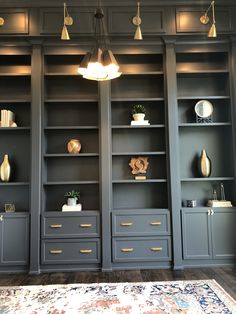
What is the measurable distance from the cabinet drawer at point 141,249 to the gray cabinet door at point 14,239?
1147mm

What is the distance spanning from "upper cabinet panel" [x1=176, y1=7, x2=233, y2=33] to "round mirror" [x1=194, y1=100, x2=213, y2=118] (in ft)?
3.10

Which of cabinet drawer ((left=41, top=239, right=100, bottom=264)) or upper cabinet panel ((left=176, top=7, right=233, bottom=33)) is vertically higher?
upper cabinet panel ((left=176, top=7, right=233, bottom=33))

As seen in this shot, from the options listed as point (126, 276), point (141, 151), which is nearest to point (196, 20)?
point (141, 151)

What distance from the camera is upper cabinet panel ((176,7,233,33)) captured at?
3.57 metres

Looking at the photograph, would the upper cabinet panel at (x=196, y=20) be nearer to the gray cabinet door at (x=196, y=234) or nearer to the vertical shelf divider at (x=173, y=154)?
the vertical shelf divider at (x=173, y=154)

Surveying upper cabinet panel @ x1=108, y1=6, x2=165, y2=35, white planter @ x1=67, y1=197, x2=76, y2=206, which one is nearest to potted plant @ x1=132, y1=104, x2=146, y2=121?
upper cabinet panel @ x1=108, y1=6, x2=165, y2=35

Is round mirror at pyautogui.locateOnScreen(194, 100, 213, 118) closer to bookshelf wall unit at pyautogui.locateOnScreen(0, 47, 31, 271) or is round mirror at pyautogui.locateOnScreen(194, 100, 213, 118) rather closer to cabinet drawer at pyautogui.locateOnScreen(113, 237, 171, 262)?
cabinet drawer at pyautogui.locateOnScreen(113, 237, 171, 262)

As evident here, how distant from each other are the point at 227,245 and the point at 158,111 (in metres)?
2.05

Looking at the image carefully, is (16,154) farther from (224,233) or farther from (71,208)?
(224,233)

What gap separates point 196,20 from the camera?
3590 mm

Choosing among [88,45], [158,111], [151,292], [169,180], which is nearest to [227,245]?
[169,180]

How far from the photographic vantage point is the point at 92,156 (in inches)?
150

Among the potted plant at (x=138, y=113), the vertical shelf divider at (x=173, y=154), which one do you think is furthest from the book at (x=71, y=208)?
the potted plant at (x=138, y=113)

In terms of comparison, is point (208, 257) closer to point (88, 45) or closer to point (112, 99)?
point (112, 99)
